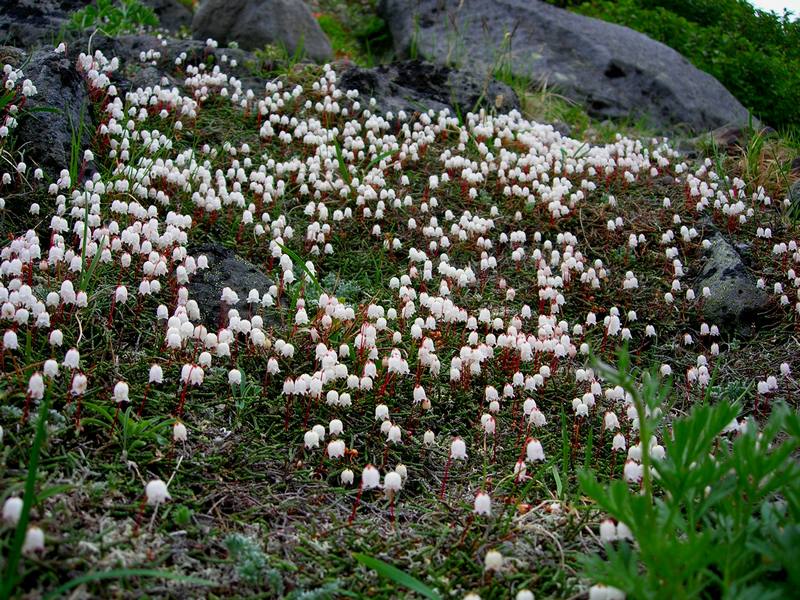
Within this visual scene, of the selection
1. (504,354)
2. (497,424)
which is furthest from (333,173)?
(497,424)

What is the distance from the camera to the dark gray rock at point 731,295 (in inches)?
217

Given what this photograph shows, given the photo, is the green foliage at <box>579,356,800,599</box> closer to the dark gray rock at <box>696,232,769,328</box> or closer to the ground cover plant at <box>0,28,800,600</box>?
the ground cover plant at <box>0,28,800,600</box>

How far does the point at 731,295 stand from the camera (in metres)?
5.56

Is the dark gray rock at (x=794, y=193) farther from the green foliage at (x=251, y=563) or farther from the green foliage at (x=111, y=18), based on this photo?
the green foliage at (x=111, y=18)

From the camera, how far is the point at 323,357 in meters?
3.74

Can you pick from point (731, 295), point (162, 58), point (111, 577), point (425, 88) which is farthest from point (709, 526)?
point (162, 58)

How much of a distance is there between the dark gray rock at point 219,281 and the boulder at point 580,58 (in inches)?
278

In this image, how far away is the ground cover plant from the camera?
2.38m

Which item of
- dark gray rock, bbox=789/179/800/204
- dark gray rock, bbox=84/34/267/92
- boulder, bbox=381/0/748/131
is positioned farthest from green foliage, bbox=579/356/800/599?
boulder, bbox=381/0/748/131

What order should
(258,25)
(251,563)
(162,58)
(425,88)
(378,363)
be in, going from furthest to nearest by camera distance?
(258,25), (425,88), (162,58), (378,363), (251,563)

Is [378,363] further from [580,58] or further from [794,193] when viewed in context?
[580,58]

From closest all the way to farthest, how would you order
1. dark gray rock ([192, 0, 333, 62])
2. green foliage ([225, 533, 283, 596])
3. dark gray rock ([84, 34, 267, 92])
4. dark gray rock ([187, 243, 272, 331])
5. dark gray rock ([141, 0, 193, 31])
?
green foliage ([225, 533, 283, 596]), dark gray rock ([187, 243, 272, 331]), dark gray rock ([84, 34, 267, 92]), dark gray rock ([192, 0, 333, 62]), dark gray rock ([141, 0, 193, 31])

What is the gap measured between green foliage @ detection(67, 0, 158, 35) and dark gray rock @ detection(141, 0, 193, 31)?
1.69 meters

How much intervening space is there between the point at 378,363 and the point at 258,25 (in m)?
7.91
